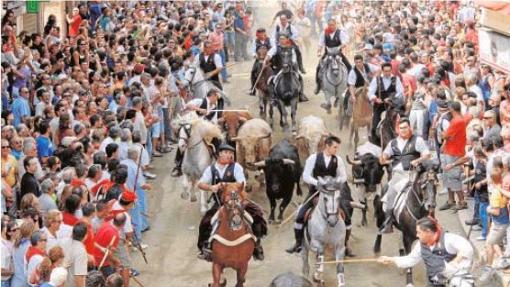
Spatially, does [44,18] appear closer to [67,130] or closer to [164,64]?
[164,64]

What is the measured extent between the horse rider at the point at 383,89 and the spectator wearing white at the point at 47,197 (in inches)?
303

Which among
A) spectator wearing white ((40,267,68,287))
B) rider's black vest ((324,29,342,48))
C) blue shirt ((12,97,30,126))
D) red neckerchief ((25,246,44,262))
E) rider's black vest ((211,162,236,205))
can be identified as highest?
rider's black vest ((324,29,342,48))

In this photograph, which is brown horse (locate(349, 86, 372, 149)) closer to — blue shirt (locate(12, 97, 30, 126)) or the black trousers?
the black trousers

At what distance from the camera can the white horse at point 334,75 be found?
23.2 m

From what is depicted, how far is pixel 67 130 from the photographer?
17.8 metres

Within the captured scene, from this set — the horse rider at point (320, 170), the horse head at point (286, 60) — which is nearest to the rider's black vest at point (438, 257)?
the horse rider at point (320, 170)

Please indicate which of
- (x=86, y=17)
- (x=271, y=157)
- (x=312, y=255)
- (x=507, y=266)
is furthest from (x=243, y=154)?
(x=86, y=17)

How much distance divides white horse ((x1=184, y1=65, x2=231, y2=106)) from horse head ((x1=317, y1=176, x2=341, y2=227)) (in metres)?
8.00

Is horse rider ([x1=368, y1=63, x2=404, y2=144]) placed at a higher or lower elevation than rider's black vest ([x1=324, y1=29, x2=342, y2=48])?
lower

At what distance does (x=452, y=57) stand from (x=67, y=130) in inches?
360

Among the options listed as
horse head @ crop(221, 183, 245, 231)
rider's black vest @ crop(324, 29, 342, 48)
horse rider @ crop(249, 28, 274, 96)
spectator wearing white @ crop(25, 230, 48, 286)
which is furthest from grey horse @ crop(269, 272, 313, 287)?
rider's black vest @ crop(324, 29, 342, 48)

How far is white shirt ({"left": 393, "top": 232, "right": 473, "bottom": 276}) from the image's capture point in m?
11.8

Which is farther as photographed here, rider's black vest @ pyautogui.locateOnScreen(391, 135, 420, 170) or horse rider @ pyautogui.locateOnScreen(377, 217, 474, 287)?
rider's black vest @ pyautogui.locateOnScreen(391, 135, 420, 170)

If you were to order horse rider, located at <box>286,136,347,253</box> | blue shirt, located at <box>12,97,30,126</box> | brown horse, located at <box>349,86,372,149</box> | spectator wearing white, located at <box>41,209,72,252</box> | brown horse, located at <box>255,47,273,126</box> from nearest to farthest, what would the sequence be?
1. spectator wearing white, located at <box>41,209,72,252</box>
2. horse rider, located at <box>286,136,347,253</box>
3. blue shirt, located at <box>12,97,30,126</box>
4. brown horse, located at <box>349,86,372,149</box>
5. brown horse, located at <box>255,47,273,126</box>
